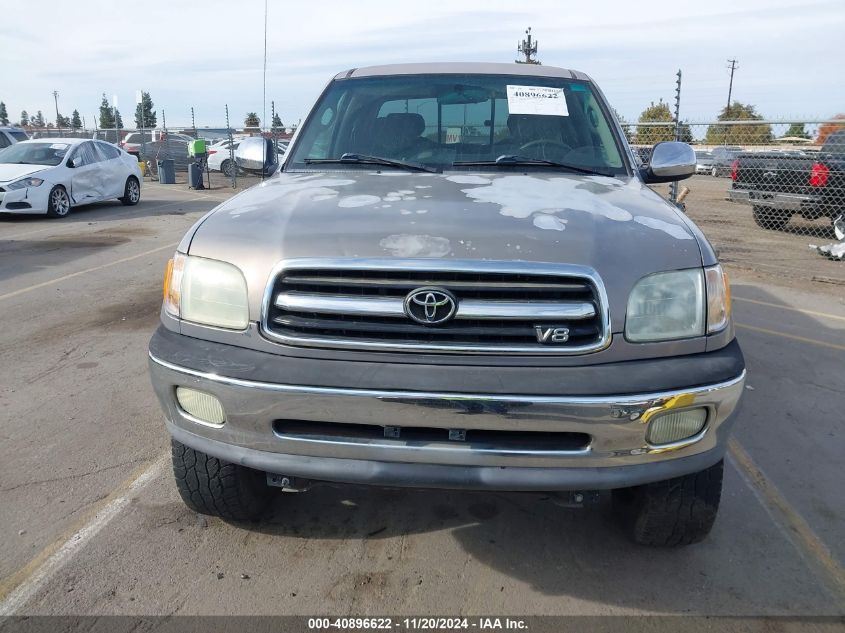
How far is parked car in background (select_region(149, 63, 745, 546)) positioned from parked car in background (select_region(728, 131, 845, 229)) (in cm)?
1019

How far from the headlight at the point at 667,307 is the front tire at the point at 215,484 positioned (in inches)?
61.7

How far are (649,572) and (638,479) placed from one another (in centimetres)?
64

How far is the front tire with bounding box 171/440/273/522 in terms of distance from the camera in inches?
108

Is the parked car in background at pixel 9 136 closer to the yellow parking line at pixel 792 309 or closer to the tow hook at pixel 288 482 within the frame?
the yellow parking line at pixel 792 309

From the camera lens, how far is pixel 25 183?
12859mm

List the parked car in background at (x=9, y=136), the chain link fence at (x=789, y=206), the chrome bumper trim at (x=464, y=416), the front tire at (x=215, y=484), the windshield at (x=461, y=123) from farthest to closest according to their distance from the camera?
the parked car in background at (x=9, y=136)
the chain link fence at (x=789, y=206)
the windshield at (x=461, y=123)
the front tire at (x=215, y=484)
the chrome bumper trim at (x=464, y=416)

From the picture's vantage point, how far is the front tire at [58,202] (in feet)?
43.5

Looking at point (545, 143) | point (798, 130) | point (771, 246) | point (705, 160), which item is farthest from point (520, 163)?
point (705, 160)

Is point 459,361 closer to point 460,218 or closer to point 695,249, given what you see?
point 460,218

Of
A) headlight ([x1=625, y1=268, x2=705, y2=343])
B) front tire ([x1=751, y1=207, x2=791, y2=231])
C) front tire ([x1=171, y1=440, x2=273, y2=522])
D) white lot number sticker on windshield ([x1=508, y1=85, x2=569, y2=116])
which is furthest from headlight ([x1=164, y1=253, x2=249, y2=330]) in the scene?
front tire ([x1=751, y1=207, x2=791, y2=231])

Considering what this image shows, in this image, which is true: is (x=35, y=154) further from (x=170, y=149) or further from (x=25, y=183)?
(x=170, y=149)

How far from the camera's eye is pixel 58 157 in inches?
544

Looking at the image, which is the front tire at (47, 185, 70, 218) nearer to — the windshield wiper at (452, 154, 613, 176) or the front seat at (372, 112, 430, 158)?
the front seat at (372, 112, 430, 158)

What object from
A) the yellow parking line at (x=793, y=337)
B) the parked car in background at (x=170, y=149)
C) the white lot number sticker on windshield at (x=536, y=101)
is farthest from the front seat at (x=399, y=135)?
the parked car in background at (x=170, y=149)
